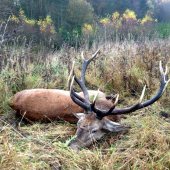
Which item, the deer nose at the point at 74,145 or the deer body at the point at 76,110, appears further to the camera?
the deer body at the point at 76,110

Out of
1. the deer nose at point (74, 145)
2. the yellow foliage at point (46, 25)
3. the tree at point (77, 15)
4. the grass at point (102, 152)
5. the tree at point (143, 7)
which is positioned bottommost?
the deer nose at point (74, 145)

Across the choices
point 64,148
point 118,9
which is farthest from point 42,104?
point 118,9

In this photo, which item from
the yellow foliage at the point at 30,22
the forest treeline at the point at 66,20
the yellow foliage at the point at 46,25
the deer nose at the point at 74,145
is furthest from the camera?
the yellow foliage at the point at 46,25

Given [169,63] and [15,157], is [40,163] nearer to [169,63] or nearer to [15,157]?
[15,157]

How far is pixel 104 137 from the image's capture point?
2828mm

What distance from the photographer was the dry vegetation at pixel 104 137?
2043mm

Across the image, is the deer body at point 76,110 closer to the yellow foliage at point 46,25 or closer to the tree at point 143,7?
the yellow foliage at point 46,25

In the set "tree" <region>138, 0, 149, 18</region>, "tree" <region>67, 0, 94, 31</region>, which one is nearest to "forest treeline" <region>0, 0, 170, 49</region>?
"tree" <region>67, 0, 94, 31</region>

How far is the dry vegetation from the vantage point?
204cm

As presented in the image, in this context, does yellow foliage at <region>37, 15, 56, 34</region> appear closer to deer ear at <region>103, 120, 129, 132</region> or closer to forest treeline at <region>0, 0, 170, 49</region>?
forest treeline at <region>0, 0, 170, 49</region>

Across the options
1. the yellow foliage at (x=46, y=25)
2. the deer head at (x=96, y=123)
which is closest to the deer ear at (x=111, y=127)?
the deer head at (x=96, y=123)

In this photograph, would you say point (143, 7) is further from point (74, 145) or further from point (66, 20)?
point (74, 145)

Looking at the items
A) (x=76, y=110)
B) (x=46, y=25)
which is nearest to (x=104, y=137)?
(x=76, y=110)

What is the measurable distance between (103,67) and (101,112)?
2820 mm
